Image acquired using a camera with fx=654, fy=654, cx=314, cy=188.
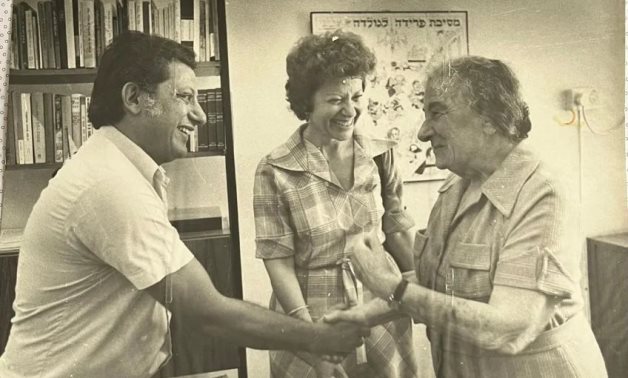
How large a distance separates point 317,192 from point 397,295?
0.56 ft

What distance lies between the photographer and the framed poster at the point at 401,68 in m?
0.86

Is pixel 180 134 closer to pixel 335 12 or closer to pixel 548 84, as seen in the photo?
pixel 335 12

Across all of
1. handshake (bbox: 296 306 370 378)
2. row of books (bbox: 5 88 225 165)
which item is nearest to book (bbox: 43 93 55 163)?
row of books (bbox: 5 88 225 165)

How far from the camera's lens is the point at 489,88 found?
87 cm

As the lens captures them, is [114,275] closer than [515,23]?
Yes

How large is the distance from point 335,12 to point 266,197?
0.85 feet

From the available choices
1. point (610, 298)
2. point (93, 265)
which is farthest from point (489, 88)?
point (93, 265)

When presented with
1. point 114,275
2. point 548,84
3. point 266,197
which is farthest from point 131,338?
point 548,84

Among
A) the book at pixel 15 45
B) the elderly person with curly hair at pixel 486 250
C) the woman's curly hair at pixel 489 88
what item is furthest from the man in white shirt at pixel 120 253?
the woman's curly hair at pixel 489 88

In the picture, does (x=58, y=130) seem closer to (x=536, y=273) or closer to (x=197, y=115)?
(x=197, y=115)

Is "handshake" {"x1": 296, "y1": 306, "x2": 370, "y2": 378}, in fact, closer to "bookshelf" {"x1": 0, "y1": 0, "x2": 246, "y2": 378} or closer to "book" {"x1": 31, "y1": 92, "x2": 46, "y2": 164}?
"bookshelf" {"x1": 0, "y1": 0, "x2": 246, "y2": 378}

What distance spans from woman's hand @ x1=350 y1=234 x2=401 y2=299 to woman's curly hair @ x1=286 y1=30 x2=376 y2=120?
0.19m

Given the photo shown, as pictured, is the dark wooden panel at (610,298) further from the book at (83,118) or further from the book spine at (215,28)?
the book at (83,118)

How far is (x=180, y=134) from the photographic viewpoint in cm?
83
